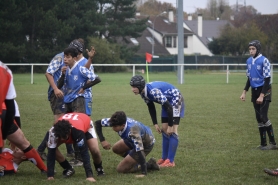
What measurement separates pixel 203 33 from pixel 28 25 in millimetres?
45463

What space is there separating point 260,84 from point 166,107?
8.07 ft

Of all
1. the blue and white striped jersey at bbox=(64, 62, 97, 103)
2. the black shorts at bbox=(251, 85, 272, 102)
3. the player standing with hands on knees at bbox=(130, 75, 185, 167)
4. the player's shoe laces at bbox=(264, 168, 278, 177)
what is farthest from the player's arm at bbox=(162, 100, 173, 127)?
the black shorts at bbox=(251, 85, 272, 102)

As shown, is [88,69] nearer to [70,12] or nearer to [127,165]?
[127,165]

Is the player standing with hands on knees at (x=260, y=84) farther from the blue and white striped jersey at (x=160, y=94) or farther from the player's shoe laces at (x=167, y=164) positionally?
the player's shoe laces at (x=167, y=164)

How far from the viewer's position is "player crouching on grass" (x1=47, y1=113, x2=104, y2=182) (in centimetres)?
639

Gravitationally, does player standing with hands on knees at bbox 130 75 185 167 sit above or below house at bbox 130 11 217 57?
below

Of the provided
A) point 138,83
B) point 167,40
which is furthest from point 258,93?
point 167,40

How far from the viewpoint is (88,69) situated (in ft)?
26.2

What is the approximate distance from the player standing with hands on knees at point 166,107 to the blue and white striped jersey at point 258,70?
1883 mm

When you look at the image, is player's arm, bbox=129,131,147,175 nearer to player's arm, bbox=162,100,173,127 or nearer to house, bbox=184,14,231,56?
player's arm, bbox=162,100,173,127

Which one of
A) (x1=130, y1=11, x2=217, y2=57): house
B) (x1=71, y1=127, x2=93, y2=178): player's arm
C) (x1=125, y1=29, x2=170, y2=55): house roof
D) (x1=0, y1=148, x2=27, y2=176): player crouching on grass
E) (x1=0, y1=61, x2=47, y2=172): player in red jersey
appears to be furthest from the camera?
(x1=130, y1=11, x2=217, y2=57): house

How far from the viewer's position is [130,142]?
732cm

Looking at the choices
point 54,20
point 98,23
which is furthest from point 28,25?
point 98,23

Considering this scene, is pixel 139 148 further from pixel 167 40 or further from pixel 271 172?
→ pixel 167 40
